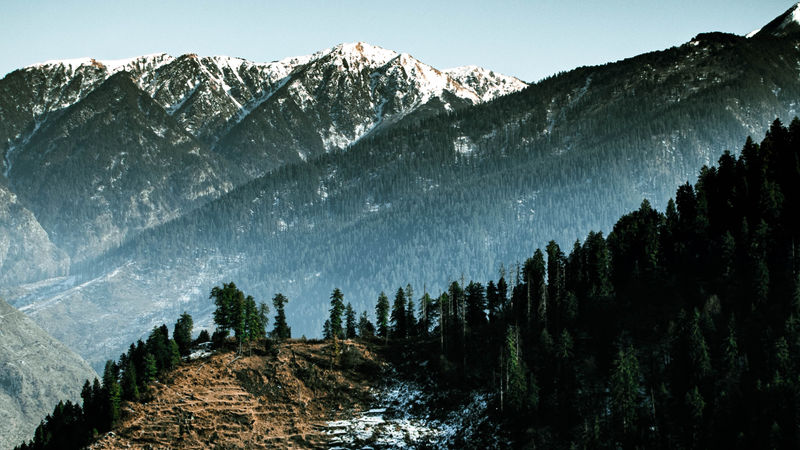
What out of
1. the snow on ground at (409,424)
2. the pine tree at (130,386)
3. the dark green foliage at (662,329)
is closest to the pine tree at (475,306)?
the dark green foliage at (662,329)

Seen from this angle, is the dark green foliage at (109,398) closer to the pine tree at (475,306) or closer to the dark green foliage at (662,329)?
the dark green foliage at (662,329)

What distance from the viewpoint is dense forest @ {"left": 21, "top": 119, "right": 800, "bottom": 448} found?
115125 millimetres

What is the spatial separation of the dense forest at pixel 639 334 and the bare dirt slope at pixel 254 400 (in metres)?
4.89

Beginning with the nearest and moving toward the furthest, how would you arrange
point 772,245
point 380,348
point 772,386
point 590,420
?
point 772,386 → point 590,420 → point 772,245 → point 380,348

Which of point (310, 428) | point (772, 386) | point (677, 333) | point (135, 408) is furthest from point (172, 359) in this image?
point (772, 386)

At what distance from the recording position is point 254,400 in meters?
140

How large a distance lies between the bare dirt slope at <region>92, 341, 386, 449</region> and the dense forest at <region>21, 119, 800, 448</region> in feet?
16.1

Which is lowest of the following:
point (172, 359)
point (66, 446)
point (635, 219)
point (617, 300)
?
point (66, 446)

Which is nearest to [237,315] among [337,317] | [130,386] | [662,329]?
[337,317]

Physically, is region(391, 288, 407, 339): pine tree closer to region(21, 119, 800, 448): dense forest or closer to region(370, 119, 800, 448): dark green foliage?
region(21, 119, 800, 448): dense forest

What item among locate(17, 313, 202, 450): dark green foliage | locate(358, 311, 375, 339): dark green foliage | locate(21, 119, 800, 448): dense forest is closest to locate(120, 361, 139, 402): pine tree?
locate(17, 313, 202, 450): dark green foliage

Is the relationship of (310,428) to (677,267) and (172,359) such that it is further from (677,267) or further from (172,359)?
(677,267)

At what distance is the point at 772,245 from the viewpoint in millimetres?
143875

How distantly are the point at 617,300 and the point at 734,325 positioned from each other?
24.8 m
